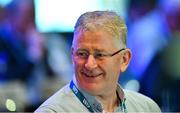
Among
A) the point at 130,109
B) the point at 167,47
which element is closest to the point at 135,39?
the point at 167,47

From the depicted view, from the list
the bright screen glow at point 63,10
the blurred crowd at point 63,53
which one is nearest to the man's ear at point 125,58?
the blurred crowd at point 63,53

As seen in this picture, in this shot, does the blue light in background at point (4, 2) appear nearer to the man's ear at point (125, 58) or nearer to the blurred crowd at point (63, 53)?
the blurred crowd at point (63, 53)

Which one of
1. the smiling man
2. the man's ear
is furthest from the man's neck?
the man's ear

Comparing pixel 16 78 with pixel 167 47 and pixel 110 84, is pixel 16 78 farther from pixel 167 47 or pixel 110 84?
pixel 110 84

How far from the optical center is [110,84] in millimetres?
2137

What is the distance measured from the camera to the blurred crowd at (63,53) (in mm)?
4844

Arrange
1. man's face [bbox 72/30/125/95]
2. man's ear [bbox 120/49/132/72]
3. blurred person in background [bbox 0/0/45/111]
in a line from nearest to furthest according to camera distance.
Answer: man's face [bbox 72/30/125/95] < man's ear [bbox 120/49/132/72] < blurred person in background [bbox 0/0/45/111]

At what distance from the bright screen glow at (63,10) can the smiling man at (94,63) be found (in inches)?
110

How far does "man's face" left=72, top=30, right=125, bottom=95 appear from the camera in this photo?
203 cm

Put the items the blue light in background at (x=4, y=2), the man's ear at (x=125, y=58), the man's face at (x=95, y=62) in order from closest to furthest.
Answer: the man's face at (x=95, y=62) → the man's ear at (x=125, y=58) → the blue light in background at (x=4, y=2)

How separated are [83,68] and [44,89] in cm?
282

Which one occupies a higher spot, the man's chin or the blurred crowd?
the man's chin

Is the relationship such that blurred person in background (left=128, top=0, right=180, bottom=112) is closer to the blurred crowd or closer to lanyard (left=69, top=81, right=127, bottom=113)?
the blurred crowd

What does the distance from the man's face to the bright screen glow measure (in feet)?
9.34
